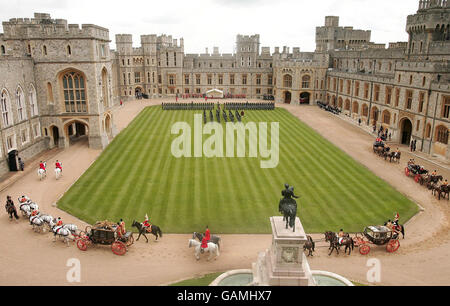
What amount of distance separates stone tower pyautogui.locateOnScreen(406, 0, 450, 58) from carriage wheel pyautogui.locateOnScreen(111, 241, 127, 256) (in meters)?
40.2

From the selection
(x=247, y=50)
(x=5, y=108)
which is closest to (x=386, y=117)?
(x=247, y=50)

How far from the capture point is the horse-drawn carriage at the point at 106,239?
50.8ft

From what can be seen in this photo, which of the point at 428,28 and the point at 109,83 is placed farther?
the point at 428,28

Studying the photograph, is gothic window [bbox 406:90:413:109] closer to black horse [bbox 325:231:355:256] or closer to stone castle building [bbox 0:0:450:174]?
stone castle building [bbox 0:0:450:174]

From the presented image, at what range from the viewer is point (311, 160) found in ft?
95.8

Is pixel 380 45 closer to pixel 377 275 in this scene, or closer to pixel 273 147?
pixel 273 147

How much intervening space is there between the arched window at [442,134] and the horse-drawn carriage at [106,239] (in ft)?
93.7

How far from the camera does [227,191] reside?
2252 centimetres

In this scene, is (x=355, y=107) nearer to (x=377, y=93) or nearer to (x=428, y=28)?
(x=377, y=93)

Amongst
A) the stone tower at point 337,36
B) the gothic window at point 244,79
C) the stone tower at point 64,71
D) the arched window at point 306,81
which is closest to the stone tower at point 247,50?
the gothic window at point 244,79

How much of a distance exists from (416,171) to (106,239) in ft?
72.2

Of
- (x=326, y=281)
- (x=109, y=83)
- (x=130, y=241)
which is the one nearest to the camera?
(x=326, y=281)

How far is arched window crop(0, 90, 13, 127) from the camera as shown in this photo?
85.7 feet

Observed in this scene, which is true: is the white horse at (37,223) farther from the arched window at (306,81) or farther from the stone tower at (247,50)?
the stone tower at (247,50)
